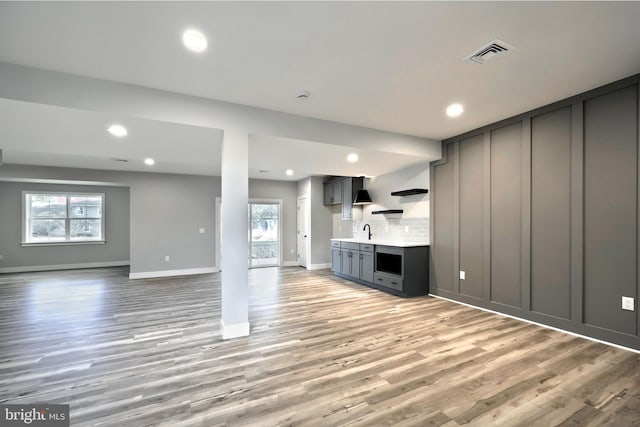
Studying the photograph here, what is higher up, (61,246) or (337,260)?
(61,246)

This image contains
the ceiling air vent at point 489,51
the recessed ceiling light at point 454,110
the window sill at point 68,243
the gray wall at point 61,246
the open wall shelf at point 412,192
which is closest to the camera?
the ceiling air vent at point 489,51

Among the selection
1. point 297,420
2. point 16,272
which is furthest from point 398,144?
point 16,272

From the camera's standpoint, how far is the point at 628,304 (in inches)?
106

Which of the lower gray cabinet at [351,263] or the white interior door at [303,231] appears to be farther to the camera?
the white interior door at [303,231]

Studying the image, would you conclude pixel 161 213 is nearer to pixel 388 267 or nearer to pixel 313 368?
pixel 388 267

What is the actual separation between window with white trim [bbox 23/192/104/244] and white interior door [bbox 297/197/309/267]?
18.7 feet

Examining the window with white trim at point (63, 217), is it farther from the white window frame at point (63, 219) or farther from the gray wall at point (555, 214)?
the gray wall at point (555, 214)

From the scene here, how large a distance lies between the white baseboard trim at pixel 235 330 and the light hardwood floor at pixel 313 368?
89 millimetres

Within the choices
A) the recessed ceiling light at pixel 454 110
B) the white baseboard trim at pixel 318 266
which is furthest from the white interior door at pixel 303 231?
the recessed ceiling light at pixel 454 110

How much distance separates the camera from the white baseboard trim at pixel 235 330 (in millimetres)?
3047

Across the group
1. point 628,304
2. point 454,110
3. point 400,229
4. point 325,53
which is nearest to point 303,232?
point 400,229

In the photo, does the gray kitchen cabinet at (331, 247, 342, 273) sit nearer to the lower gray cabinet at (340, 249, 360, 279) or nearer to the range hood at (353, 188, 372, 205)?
the lower gray cabinet at (340, 249, 360, 279)

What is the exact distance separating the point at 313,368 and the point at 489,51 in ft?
9.65

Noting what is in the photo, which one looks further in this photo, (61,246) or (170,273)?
(61,246)
